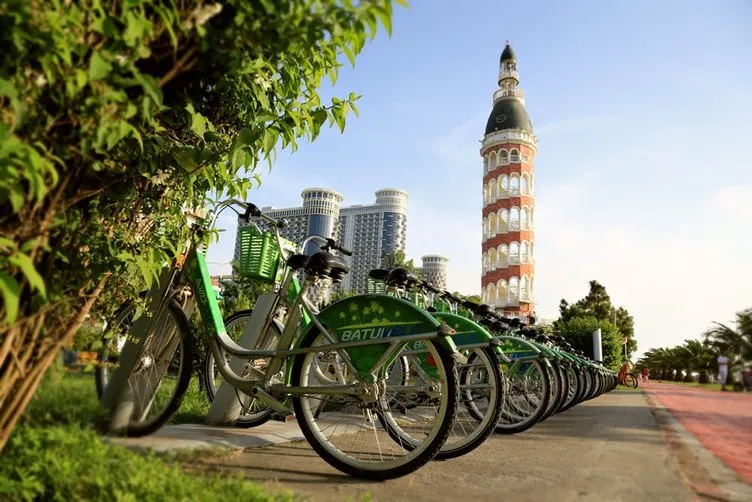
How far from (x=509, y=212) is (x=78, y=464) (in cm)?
4591

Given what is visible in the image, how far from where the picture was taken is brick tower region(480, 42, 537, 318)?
145ft

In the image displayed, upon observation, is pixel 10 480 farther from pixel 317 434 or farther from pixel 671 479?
pixel 671 479

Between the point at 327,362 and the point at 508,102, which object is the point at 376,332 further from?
the point at 508,102

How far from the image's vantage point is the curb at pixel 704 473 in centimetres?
232

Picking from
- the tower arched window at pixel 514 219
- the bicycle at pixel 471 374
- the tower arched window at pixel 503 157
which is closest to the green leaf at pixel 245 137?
the bicycle at pixel 471 374

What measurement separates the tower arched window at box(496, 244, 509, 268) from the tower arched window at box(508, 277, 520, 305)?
5.07ft

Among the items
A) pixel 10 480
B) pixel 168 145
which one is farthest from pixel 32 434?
pixel 168 145

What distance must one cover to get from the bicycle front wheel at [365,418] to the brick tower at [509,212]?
42612 mm

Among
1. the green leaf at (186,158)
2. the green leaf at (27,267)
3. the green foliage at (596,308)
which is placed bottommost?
the green leaf at (27,267)

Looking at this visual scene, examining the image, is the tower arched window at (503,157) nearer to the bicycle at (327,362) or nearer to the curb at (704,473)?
the curb at (704,473)

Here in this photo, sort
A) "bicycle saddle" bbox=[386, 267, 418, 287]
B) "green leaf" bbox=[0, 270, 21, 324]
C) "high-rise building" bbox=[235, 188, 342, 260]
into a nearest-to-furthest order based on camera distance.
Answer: "green leaf" bbox=[0, 270, 21, 324] → "bicycle saddle" bbox=[386, 267, 418, 287] → "high-rise building" bbox=[235, 188, 342, 260]

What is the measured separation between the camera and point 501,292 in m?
44.7

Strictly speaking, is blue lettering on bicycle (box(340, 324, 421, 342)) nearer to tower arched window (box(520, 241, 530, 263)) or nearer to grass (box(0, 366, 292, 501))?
grass (box(0, 366, 292, 501))

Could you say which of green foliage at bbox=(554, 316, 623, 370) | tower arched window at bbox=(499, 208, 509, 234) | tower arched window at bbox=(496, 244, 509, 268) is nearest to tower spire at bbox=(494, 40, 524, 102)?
tower arched window at bbox=(499, 208, 509, 234)
